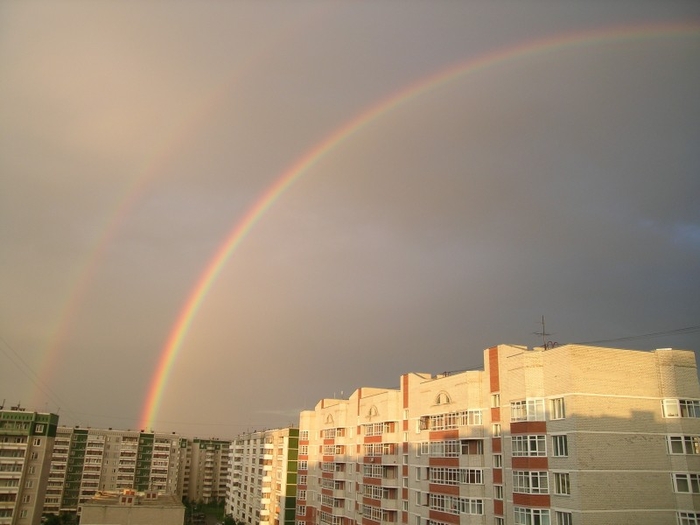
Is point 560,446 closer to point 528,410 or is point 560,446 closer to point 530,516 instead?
point 528,410

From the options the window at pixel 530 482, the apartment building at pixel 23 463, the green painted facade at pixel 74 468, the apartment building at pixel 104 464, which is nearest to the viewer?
the window at pixel 530 482

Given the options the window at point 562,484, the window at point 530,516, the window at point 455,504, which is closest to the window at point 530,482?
the window at point 562,484

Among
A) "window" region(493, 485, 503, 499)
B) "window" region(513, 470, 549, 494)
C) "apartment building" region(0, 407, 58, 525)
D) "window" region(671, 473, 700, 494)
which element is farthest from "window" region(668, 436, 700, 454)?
"apartment building" region(0, 407, 58, 525)

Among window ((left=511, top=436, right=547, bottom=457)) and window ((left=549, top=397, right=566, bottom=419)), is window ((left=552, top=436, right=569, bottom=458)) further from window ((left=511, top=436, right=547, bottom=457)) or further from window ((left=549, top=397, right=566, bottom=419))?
window ((left=549, top=397, right=566, bottom=419))

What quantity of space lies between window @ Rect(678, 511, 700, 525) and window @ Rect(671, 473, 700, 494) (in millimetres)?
1119

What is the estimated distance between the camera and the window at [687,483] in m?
29.4

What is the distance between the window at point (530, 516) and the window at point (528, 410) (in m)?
4.93

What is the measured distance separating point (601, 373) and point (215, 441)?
149m

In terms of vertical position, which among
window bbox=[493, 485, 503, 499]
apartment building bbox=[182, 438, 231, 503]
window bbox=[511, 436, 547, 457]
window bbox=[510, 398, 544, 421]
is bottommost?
apartment building bbox=[182, 438, 231, 503]

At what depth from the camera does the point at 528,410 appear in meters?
32.3

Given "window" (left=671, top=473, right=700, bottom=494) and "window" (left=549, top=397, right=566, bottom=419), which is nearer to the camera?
"window" (left=671, top=473, right=700, bottom=494)

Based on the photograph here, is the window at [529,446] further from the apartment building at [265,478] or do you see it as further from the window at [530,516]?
the apartment building at [265,478]

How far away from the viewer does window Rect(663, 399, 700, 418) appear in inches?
1203

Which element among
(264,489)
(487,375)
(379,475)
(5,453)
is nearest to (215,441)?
(264,489)
